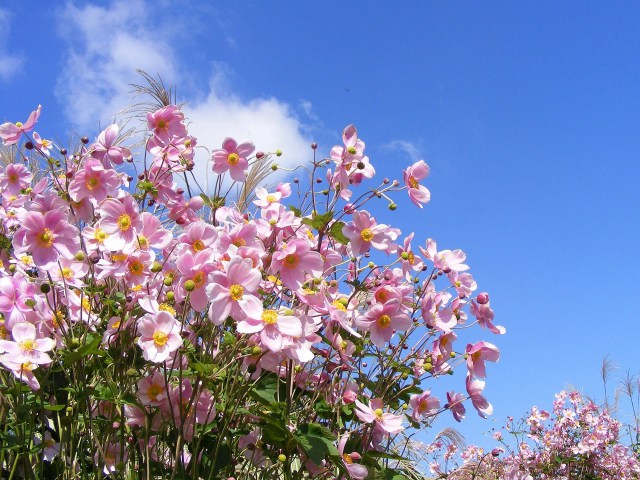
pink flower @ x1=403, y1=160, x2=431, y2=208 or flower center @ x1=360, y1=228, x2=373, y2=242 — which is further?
pink flower @ x1=403, y1=160, x2=431, y2=208

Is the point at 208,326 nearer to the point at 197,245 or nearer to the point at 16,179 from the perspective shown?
the point at 197,245

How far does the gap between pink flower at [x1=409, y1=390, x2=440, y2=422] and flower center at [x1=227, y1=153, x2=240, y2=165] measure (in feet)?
2.54

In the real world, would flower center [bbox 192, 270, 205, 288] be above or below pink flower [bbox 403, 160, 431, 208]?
below

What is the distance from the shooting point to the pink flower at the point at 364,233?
1.75m

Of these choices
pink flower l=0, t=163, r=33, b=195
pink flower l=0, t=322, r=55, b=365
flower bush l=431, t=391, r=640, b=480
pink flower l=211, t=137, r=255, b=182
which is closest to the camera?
pink flower l=0, t=322, r=55, b=365

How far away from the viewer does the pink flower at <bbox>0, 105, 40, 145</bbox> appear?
77.2 inches

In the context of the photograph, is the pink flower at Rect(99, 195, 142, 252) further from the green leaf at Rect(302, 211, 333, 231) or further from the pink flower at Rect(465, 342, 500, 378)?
the pink flower at Rect(465, 342, 500, 378)

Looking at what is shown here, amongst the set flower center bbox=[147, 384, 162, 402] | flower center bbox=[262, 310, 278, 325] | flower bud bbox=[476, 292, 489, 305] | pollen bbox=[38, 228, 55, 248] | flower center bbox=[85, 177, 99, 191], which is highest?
flower center bbox=[85, 177, 99, 191]

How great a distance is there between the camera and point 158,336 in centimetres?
143

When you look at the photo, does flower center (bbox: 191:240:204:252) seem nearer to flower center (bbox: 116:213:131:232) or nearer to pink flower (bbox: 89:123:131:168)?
flower center (bbox: 116:213:131:232)

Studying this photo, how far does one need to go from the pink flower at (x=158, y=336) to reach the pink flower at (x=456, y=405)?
83 centimetres

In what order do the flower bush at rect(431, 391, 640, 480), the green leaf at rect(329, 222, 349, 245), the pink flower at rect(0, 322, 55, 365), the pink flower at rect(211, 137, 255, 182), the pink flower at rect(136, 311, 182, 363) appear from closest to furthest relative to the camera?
the pink flower at rect(136, 311, 182, 363), the pink flower at rect(0, 322, 55, 365), the green leaf at rect(329, 222, 349, 245), the pink flower at rect(211, 137, 255, 182), the flower bush at rect(431, 391, 640, 480)

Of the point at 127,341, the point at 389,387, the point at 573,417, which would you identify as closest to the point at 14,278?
the point at 127,341

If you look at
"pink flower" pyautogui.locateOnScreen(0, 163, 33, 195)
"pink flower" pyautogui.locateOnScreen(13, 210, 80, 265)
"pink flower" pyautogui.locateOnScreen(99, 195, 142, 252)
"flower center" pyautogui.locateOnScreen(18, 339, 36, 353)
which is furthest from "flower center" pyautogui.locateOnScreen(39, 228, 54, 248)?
"pink flower" pyautogui.locateOnScreen(0, 163, 33, 195)
